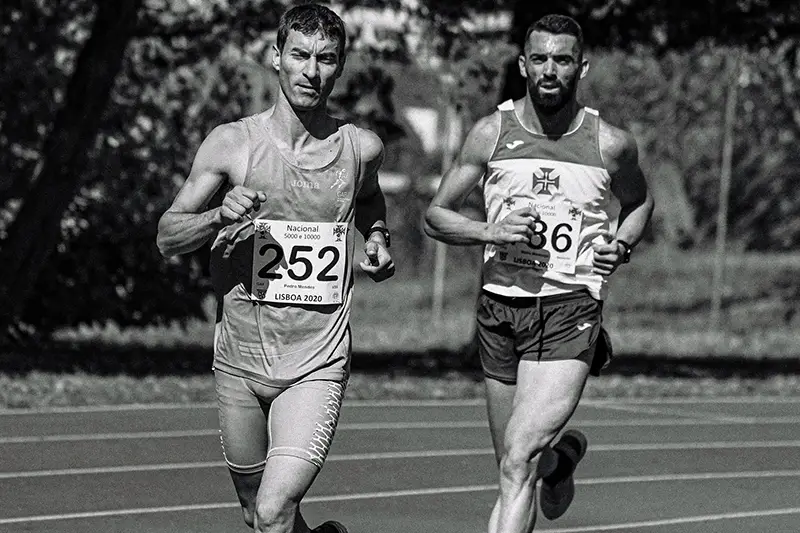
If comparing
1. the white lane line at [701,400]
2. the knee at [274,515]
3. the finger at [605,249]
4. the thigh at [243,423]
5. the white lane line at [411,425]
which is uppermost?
the finger at [605,249]

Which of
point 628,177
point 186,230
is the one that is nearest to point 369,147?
point 186,230

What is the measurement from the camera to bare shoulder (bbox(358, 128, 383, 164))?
601 centimetres

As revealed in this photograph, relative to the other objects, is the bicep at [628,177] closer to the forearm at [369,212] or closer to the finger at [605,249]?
the finger at [605,249]

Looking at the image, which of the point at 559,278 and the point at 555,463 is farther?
the point at 555,463

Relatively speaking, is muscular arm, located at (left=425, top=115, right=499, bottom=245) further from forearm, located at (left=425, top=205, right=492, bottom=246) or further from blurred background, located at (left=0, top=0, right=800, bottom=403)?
blurred background, located at (left=0, top=0, right=800, bottom=403)

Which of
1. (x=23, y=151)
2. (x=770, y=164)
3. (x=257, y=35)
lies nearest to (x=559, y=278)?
(x=257, y=35)

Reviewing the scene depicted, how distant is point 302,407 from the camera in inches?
224

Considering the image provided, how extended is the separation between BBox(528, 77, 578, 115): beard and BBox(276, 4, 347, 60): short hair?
4.59 feet

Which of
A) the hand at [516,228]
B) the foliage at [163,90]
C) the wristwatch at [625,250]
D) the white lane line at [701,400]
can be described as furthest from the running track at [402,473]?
the foliage at [163,90]

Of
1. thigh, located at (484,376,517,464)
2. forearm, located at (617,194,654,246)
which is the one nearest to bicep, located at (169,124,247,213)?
thigh, located at (484,376,517,464)

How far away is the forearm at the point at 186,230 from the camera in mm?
5559

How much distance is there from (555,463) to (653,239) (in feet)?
108

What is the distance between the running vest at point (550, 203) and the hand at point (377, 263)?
4.12ft

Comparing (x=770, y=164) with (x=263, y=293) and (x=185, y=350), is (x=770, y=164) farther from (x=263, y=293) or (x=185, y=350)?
(x=263, y=293)
